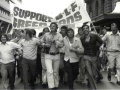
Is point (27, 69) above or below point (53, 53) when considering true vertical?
below

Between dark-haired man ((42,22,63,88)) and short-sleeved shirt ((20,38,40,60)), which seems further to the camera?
short-sleeved shirt ((20,38,40,60))

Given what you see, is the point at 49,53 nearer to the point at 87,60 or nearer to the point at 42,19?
the point at 87,60

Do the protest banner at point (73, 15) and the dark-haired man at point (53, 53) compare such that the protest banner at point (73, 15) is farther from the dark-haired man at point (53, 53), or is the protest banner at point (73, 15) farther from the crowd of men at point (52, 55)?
the dark-haired man at point (53, 53)

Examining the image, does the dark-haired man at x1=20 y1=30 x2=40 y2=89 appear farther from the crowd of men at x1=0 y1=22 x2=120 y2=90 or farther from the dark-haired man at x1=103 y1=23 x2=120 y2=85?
the dark-haired man at x1=103 y1=23 x2=120 y2=85

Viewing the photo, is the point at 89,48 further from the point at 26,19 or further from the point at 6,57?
the point at 26,19

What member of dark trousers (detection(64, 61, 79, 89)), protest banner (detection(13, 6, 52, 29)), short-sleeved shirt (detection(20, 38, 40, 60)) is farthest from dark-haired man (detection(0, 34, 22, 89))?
protest banner (detection(13, 6, 52, 29))

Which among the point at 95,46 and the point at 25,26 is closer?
the point at 95,46

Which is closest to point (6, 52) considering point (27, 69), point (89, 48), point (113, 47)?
point (27, 69)

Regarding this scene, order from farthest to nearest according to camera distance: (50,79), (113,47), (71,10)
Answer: (71,10) < (113,47) < (50,79)

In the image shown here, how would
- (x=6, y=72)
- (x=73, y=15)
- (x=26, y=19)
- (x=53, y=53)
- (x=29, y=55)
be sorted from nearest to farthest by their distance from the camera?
(x=6, y=72), (x=53, y=53), (x=29, y=55), (x=73, y=15), (x=26, y=19)

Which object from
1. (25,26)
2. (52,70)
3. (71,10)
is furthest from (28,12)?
(52,70)

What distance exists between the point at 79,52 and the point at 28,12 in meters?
3.25

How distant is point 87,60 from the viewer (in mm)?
6621

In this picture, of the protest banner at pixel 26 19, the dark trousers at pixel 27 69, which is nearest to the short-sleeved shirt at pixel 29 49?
the dark trousers at pixel 27 69
